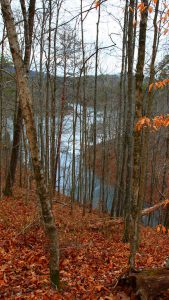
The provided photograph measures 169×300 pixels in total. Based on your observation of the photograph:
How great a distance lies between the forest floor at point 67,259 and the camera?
4539 millimetres

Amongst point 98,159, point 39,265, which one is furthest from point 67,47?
point 98,159

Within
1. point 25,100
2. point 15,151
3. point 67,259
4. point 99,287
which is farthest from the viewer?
point 15,151

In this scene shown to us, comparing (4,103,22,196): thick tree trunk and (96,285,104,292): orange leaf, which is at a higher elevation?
(4,103,22,196): thick tree trunk

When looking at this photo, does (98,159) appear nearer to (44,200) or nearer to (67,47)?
(67,47)

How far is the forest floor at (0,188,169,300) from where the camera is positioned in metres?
4.54

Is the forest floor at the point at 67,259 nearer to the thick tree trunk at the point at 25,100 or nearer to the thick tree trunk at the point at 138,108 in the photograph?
the thick tree trunk at the point at 138,108

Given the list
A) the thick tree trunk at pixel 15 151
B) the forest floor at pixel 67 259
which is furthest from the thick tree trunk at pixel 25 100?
the thick tree trunk at pixel 15 151

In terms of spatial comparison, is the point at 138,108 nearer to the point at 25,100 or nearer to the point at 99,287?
the point at 25,100

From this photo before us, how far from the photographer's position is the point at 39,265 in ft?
18.7

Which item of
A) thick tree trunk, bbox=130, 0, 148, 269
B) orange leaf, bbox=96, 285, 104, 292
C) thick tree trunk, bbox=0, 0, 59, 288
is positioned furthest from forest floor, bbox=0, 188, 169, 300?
thick tree trunk, bbox=0, 0, 59, 288

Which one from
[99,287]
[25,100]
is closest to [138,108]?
[25,100]

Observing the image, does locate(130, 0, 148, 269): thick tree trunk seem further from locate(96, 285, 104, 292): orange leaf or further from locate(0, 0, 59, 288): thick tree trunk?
locate(0, 0, 59, 288): thick tree trunk

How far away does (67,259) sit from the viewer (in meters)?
6.34

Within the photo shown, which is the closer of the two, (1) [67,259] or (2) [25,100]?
(2) [25,100]
